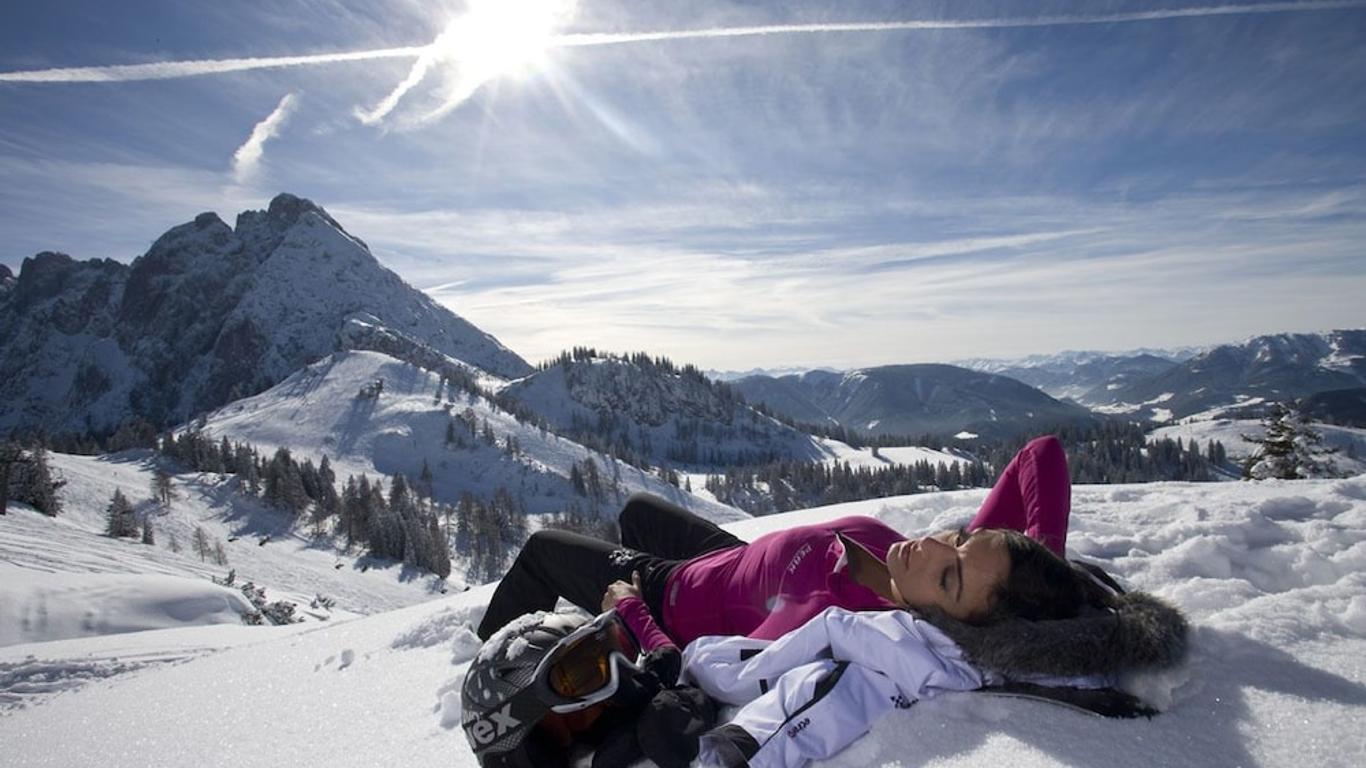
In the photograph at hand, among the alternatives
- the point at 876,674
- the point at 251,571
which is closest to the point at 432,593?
the point at 251,571

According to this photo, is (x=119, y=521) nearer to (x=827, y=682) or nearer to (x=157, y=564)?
(x=157, y=564)

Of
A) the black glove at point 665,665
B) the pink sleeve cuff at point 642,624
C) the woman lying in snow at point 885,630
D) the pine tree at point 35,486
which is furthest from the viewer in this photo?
the pine tree at point 35,486

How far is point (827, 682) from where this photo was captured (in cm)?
289

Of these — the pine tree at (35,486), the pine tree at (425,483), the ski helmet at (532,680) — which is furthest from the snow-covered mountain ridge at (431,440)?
the ski helmet at (532,680)

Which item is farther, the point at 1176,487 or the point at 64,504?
the point at 64,504

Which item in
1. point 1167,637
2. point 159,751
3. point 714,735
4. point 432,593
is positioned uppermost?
point 1167,637

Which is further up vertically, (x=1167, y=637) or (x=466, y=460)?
(x=1167, y=637)

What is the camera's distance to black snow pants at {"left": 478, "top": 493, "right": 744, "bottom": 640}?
516 cm

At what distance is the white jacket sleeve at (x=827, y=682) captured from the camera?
2.77 meters

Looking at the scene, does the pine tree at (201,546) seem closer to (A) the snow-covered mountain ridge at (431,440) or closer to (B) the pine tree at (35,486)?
A: (B) the pine tree at (35,486)

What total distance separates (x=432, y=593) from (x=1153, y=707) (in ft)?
254

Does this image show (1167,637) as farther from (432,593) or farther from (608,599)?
(432,593)

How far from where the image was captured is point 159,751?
197 inches

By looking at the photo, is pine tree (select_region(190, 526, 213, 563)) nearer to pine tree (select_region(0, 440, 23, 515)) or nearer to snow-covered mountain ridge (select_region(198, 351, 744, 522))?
pine tree (select_region(0, 440, 23, 515))
